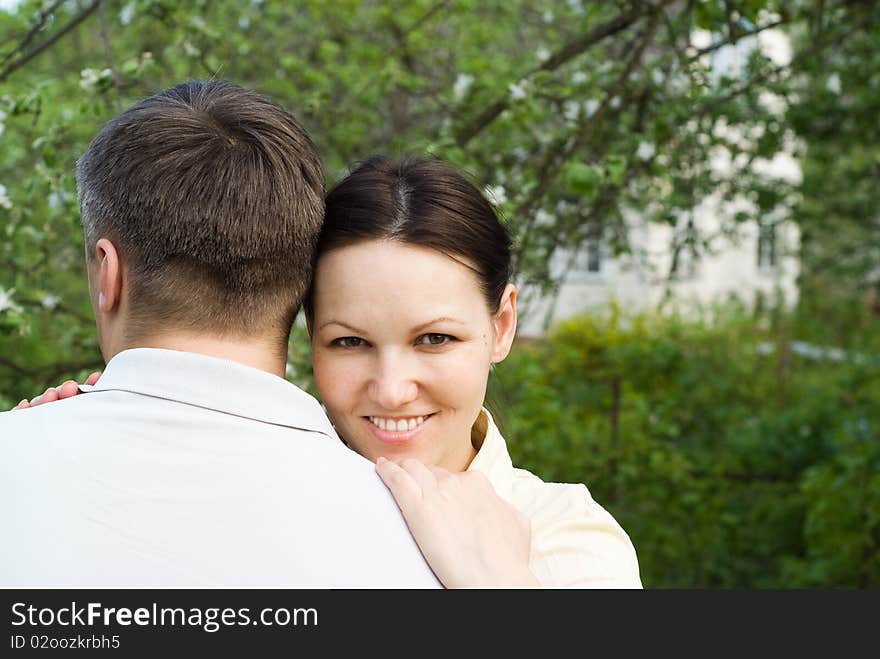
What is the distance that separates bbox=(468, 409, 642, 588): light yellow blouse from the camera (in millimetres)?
1814

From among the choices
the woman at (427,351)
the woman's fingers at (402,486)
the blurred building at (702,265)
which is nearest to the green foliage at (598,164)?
the blurred building at (702,265)

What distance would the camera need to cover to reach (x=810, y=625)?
1888 mm

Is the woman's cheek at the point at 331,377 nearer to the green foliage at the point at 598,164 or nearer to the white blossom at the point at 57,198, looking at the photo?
the green foliage at the point at 598,164

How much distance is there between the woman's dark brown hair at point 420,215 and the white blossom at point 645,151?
2.16m

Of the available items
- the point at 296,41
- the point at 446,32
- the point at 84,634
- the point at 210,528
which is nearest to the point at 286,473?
the point at 210,528

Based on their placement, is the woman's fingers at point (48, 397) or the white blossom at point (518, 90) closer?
the woman's fingers at point (48, 397)

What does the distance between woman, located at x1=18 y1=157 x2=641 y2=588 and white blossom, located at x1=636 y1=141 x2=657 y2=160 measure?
2261mm

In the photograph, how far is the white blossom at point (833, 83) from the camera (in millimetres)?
5945

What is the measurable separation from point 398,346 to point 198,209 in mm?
493

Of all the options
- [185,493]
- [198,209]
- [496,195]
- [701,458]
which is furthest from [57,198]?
[701,458]

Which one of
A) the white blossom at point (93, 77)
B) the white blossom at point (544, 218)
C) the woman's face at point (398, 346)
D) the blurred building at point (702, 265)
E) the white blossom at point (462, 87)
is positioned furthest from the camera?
the blurred building at point (702, 265)

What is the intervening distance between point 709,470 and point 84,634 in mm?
5590

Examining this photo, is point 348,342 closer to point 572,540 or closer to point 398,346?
point 398,346

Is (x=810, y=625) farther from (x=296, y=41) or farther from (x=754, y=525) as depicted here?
(x=296, y=41)
